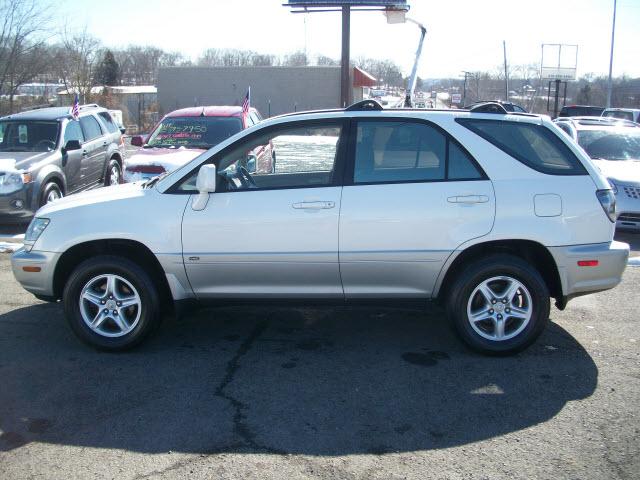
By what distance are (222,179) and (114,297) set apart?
1267 millimetres

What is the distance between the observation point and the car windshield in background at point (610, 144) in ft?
35.2

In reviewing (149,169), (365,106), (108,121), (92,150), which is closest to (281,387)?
(365,106)

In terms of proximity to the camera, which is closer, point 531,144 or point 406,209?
point 406,209

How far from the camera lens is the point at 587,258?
4688 mm

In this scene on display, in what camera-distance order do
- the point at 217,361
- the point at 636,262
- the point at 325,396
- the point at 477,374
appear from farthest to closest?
the point at 636,262, the point at 217,361, the point at 477,374, the point at 325,396

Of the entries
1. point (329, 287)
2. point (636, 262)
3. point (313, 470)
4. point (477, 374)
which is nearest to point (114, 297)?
point (329, 287)

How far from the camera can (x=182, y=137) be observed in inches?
422

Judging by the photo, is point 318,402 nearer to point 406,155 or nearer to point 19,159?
point 406,155

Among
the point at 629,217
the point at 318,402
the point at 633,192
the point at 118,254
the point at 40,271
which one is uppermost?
the point at 633,192

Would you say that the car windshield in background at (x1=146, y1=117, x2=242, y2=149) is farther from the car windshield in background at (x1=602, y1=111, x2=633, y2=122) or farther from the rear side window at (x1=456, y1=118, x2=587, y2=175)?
the car windshield in background at (x1=602, y1=111, x2=633, y2=122)

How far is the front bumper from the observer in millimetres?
4953

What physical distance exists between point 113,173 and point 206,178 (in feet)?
28.0

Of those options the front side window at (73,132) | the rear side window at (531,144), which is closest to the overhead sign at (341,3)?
the front side window at (73,132)

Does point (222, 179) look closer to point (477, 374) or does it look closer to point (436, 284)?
point (436, 284)
